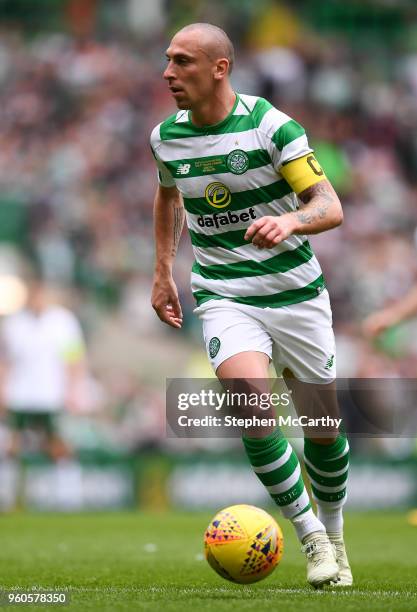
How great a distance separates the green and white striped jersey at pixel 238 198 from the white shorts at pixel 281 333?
0.19 feet

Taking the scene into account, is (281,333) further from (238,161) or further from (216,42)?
(216,42)

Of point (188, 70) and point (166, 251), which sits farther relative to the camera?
point (166, 251)

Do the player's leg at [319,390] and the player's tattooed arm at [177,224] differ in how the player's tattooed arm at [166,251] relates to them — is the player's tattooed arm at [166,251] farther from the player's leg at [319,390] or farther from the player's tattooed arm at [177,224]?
the player's leg at [319,390]

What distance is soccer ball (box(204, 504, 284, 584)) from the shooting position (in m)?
6.00

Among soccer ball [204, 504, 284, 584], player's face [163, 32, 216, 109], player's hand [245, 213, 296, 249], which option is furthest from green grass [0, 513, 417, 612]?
player's face [163, 32, 216, 109]

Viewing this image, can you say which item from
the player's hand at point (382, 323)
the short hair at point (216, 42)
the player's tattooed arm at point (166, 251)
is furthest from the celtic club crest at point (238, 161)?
the player's hand at point (382, 323)

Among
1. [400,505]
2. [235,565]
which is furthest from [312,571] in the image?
[400,505]

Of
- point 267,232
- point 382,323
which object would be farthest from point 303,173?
point 382,323

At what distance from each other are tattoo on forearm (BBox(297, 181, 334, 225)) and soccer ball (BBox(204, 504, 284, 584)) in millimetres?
1449

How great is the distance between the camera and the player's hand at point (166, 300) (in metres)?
6.81

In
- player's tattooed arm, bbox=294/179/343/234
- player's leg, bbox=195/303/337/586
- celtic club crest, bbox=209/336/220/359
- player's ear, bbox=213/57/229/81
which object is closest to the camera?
player's tattooed arm, bbox=294/179/343/234

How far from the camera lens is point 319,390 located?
6516 mm

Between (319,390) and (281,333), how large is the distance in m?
0.38

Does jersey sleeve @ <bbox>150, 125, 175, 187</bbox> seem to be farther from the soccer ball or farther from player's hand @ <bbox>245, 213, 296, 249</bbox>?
the soccer ball
